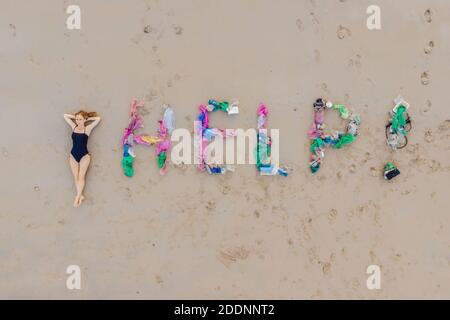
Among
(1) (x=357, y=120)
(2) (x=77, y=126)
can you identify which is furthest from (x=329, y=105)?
(2) (x=77, y=126)

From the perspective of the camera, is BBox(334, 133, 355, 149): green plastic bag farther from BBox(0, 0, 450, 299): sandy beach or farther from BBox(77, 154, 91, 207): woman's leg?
BBox(77, 154, 91, 207): woman's leg

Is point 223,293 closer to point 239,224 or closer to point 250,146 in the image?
point 239,224

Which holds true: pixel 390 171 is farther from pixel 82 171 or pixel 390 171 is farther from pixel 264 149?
pixel 82 171

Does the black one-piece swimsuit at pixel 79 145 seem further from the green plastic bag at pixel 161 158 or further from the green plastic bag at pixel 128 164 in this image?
the green plastic bag at pixel 161 158

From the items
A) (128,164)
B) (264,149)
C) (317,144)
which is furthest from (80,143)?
(317,144)

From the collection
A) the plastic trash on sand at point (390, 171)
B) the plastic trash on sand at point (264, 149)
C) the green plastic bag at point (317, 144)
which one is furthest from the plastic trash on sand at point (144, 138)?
the plastic trash on sand at point (390, 171)

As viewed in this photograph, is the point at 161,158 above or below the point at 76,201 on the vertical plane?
above
